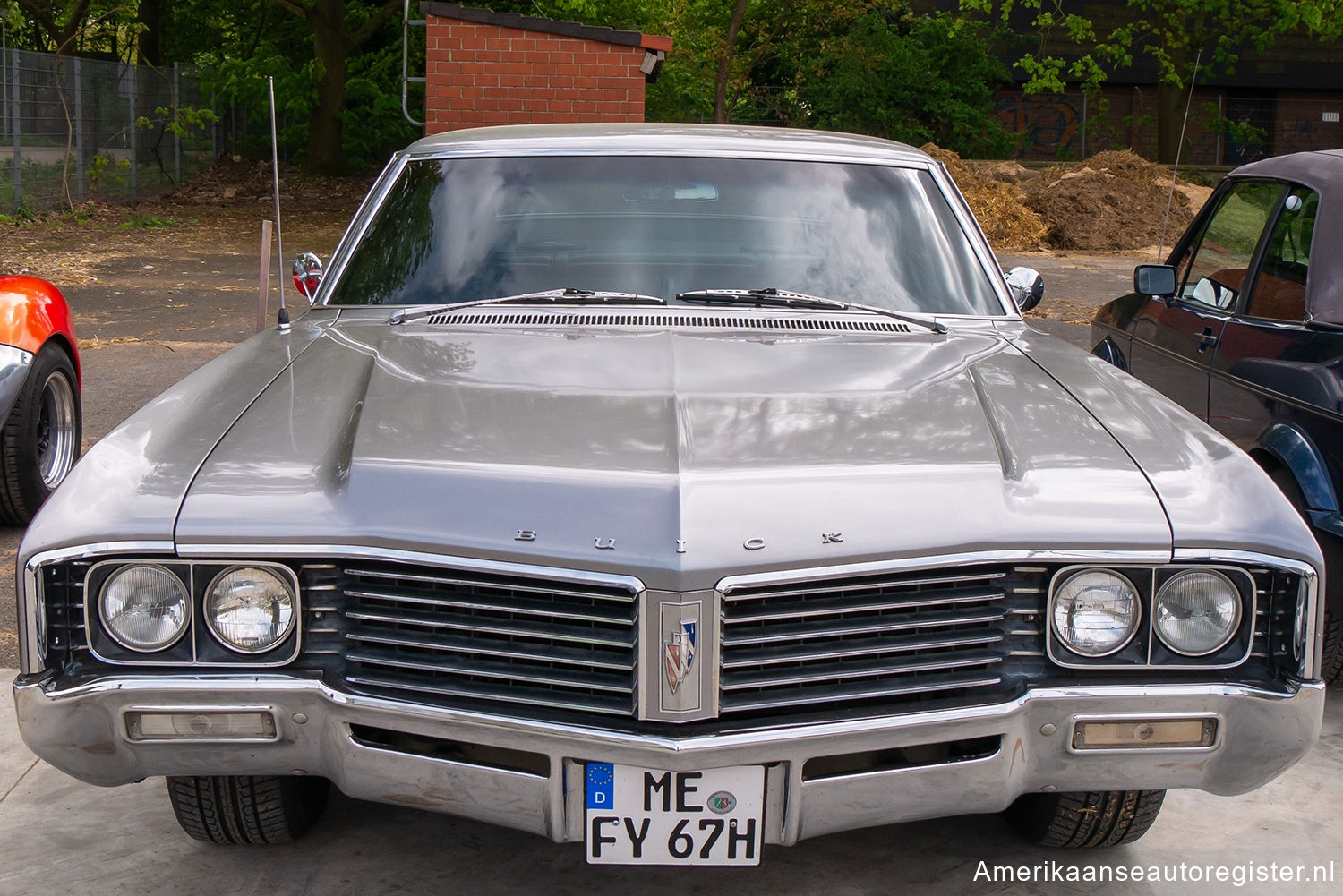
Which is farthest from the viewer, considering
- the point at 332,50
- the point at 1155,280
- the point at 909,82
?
the point at 909,82

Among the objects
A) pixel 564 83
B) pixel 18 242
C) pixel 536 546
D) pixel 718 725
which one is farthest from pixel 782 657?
pixel 18 242

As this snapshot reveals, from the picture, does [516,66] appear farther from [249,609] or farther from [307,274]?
[249,609]

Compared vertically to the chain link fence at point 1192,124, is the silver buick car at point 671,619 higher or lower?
lower

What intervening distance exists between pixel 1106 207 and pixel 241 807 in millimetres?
18311

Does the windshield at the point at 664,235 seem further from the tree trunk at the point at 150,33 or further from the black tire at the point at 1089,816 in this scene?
the tree trunk at the point at 150,33

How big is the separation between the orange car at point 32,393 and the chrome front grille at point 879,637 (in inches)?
147

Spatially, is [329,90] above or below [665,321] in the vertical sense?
above

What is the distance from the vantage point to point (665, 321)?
3303 mm

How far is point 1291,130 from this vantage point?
30.9 meters

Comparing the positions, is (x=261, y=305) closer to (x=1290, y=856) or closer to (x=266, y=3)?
(x=1290, y=856)

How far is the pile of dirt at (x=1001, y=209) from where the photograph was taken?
A: 18547 millimetres

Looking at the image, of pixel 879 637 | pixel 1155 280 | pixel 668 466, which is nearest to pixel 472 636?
pixel 668 466

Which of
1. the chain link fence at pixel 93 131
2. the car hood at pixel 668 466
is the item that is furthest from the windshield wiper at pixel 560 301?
the chain link fence at pixel 93 131

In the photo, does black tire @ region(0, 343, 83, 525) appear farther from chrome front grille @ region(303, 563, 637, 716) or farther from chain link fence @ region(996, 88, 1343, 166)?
chain link fence @ region(996, 88, 1343, 166)
